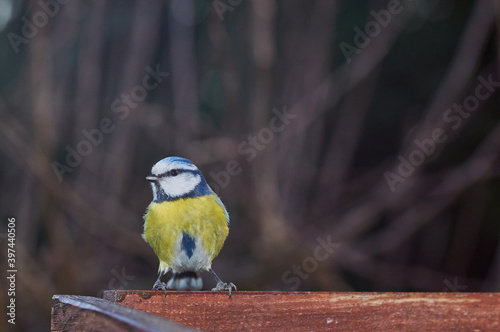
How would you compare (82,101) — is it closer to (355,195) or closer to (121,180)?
(121,180)

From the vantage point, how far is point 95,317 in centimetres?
98

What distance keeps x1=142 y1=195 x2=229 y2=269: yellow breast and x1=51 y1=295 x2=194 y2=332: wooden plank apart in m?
0.83

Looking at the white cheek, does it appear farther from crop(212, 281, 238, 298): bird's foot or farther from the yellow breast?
crop(212, 281, 238, 298): bird's foot

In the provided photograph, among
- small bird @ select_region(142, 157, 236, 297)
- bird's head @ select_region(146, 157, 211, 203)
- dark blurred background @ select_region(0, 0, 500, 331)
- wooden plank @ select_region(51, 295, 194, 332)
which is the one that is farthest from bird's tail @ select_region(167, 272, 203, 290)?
wooden plank @ select_region(51, 295, 194, 332)

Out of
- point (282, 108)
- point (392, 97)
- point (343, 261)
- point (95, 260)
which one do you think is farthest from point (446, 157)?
point (95, 260)

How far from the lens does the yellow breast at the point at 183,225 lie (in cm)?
194

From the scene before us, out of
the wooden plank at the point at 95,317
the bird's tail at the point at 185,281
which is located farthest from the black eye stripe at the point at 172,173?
the wooden plank at the point at 95,317

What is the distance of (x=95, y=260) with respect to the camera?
3.40 metres

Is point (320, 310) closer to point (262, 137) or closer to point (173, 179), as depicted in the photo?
point (173, 179)

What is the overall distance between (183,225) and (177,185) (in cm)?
15

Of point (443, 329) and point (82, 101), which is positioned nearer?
point (443, 329)

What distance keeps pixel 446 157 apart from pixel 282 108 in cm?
136

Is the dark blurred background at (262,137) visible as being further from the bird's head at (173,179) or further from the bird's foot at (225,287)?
the bird's foot at (225,287)

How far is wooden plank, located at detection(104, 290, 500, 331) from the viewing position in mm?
1318
